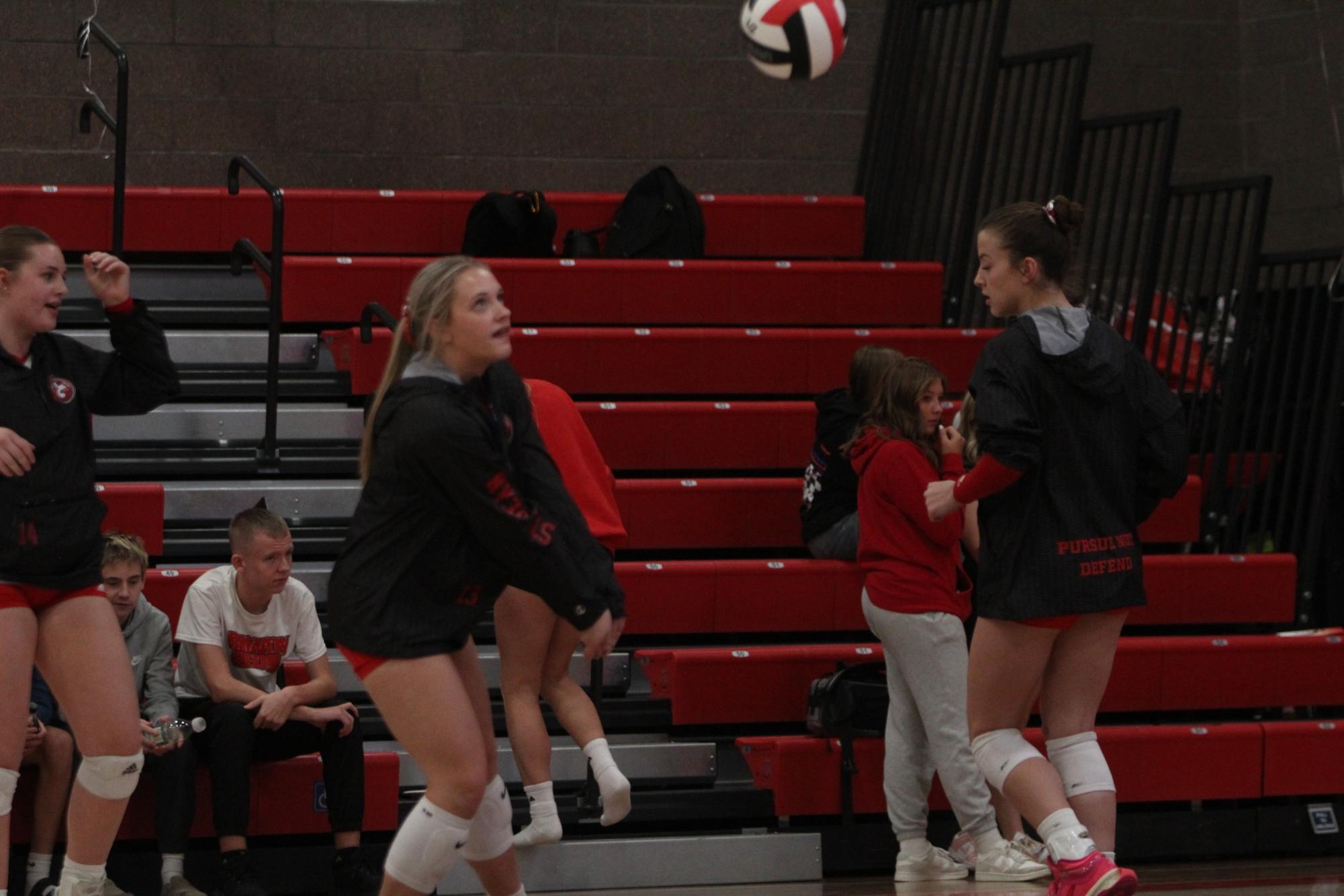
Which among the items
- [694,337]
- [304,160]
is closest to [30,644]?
[694,337]

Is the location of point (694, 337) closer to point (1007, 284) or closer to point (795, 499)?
point (795, 499)

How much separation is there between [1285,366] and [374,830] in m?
3.80

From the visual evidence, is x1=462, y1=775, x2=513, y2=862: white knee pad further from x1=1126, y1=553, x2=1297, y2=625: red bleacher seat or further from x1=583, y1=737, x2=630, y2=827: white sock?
x1=1126, y1=553, x2=1297, y2=625: red bleacher seat

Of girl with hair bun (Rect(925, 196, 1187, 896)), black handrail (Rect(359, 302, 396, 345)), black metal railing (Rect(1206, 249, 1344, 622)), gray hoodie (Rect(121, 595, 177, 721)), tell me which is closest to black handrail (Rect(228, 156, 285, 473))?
black handrail (Rect(359, 302, 396, 345))

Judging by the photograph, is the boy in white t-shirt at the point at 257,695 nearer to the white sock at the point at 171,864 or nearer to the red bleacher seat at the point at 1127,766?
the white sock at the point at 171,864

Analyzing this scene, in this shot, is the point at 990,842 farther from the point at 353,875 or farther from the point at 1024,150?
the point at 1024,150

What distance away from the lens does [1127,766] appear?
5.41m

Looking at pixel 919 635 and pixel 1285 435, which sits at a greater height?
pixel 1285 435

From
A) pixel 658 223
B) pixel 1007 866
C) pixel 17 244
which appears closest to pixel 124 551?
pixel 17 244

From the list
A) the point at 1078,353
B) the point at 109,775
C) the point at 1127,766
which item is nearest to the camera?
the point at 1078,353

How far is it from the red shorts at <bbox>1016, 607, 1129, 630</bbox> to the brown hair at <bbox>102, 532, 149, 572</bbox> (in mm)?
2306

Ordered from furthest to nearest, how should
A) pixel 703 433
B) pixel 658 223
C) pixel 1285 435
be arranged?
pixel 658 223 → pixel 1285 435 → pixel 703 433

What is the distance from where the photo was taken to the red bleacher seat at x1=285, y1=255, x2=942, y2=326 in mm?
6777

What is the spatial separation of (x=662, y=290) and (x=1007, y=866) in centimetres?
304
